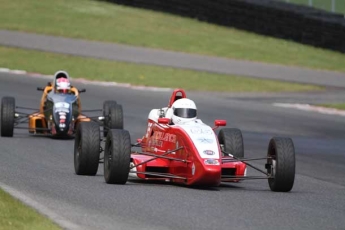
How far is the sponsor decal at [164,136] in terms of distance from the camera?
1348 centimetres

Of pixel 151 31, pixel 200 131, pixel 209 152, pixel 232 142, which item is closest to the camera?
pixel 209 152

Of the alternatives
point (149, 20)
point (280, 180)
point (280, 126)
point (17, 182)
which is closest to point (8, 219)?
point (17, 182)

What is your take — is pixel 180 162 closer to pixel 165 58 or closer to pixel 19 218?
pixel 19 218

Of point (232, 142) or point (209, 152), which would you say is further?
point (232, 142)

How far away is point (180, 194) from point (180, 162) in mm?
886

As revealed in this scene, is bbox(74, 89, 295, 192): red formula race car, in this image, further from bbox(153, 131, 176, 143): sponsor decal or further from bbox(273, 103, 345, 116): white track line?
bbox(273, 103, 345, 116): white track line

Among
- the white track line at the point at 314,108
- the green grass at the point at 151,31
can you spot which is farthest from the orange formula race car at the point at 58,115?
the green grass at the point at 151,31

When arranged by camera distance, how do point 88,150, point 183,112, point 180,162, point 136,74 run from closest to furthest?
point 180,162
point 88,150
point 183,112
point 136,74

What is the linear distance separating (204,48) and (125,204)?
25.2 m

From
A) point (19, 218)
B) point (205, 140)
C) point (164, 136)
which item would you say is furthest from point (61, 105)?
point (19, 218)

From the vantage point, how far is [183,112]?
13.7 m

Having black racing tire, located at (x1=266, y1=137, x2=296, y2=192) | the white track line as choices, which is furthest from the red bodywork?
the white track line

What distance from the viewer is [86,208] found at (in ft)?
35.4

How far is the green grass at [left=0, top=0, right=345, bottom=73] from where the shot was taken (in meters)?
35.7
